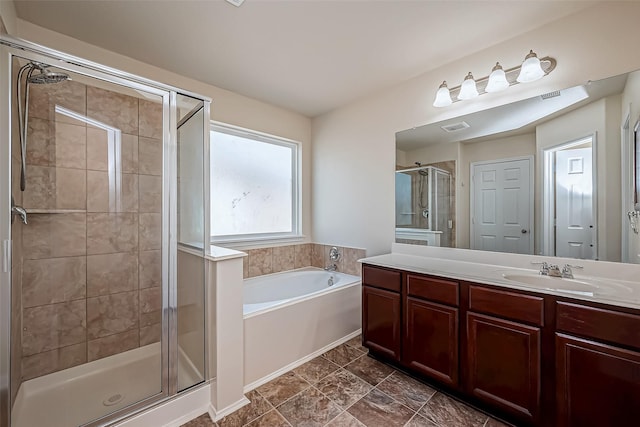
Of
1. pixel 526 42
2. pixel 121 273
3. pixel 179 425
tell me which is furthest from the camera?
pixel 121 273

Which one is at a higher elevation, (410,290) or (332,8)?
(332,8)

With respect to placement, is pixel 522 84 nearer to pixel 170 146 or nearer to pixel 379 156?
pixel 379 156

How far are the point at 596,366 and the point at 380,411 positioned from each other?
1.13 m

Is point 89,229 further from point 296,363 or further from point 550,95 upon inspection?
point 550,95

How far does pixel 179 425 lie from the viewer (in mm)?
1575

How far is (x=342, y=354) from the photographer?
2.34m

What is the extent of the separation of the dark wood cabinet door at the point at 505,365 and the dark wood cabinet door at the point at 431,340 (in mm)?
95

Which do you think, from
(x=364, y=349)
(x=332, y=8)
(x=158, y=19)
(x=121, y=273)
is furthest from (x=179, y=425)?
(x=332, y=8)

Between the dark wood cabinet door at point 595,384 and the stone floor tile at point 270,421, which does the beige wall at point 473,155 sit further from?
the stone floor tile at point 270,421

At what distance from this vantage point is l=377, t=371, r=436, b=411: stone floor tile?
5.72 ft

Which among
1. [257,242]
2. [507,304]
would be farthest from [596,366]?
[257,242]

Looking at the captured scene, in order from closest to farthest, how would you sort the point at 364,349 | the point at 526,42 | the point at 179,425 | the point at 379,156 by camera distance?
1. the point at 179,425
2. the point at 526,42
3. the point at 364,349
4. the point at 379,156

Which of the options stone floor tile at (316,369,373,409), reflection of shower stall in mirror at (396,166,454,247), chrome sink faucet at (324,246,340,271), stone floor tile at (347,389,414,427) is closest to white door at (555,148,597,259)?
reflection of shower stall in mirror at (396,166,454,247)

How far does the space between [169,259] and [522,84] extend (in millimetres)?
2702
